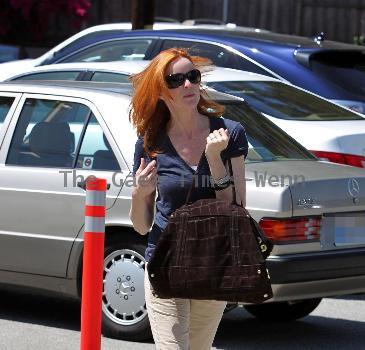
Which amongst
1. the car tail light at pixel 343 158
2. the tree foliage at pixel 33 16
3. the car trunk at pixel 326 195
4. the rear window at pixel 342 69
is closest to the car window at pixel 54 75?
the car tail light at pixel 343 158

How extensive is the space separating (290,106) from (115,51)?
2790mm

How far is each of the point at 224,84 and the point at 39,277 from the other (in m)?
2.60

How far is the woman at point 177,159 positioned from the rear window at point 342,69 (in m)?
5.86

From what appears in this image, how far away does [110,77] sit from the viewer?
30.6 feet

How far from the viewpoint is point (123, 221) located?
23.0ft

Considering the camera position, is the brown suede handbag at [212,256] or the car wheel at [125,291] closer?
the brown suede handbag at [212,256]

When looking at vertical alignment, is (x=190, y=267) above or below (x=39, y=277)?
above

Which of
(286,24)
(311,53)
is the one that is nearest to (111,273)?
(311,53)

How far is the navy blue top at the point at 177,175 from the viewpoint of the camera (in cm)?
482

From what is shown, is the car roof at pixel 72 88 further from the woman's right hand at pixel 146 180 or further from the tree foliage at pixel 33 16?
the tree foliage at pixel 33 16

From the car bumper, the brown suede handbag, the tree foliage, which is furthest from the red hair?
the tree foliage

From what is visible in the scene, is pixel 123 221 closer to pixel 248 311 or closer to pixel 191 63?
pixel 248 311

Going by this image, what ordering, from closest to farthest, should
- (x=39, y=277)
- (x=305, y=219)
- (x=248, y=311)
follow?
(x=305, y=219) < (x=39, y=277) < (x=248, y=311)

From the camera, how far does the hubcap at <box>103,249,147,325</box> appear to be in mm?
6965
